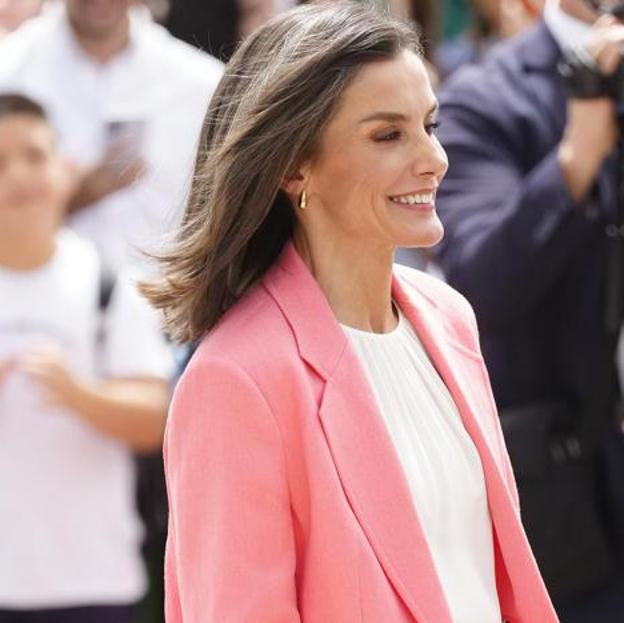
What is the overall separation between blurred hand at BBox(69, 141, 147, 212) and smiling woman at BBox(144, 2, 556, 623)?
8.25 ft

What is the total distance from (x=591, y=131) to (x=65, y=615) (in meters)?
1.76

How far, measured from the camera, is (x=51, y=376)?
16.5 ft

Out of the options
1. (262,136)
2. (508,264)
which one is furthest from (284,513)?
(508,264)

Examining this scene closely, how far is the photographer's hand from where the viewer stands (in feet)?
14.9

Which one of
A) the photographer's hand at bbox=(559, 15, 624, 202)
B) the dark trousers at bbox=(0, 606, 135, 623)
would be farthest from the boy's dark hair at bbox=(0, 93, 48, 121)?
the photographer's hand at bbox=(559, 15, 624, 202)

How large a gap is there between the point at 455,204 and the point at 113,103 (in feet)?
5.50

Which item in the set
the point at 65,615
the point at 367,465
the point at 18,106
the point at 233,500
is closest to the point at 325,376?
the point at 367,465

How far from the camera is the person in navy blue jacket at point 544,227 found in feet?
15.1

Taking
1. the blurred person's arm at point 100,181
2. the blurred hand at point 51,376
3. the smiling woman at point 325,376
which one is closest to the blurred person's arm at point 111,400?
the blurred hand at point 51,376

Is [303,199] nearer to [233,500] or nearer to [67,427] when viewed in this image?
[233,500]

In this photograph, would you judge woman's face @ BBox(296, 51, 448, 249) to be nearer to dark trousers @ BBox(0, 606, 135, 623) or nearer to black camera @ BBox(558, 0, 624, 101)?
black camera @ BBox(558, 0, 624, 101)

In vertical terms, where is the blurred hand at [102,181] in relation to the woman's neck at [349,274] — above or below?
below

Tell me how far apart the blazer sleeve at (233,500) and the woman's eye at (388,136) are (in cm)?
43

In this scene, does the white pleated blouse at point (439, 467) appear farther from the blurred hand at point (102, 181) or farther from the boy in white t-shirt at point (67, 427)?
the blurred hand at point (102, 181)
